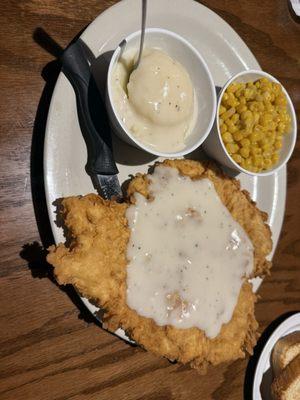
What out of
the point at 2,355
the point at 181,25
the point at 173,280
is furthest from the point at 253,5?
the point at 2,355

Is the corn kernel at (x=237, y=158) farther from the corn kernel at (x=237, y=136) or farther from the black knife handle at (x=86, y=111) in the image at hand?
the black knife handle at (x=86, y=111)

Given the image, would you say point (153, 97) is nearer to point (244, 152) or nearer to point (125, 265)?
point (244, 152)

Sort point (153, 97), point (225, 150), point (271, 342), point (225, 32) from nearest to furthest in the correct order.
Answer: point (153, 97), point (225, 150), point (225, 32), point (271, 342)

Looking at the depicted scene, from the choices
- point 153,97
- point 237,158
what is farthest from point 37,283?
point 237,158

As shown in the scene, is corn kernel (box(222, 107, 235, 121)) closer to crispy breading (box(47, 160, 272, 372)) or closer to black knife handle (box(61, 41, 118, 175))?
crispy breading (box(47, 160, 272, 372))

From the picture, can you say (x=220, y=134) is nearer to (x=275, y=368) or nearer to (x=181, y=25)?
(x=181, y=25)

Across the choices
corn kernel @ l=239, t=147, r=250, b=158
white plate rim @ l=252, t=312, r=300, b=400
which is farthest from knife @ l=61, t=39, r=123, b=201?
white plate rim @ l=252, t=312, r=300, b=400

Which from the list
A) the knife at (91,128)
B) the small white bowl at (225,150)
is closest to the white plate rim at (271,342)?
the small white bowl at (225,150)
